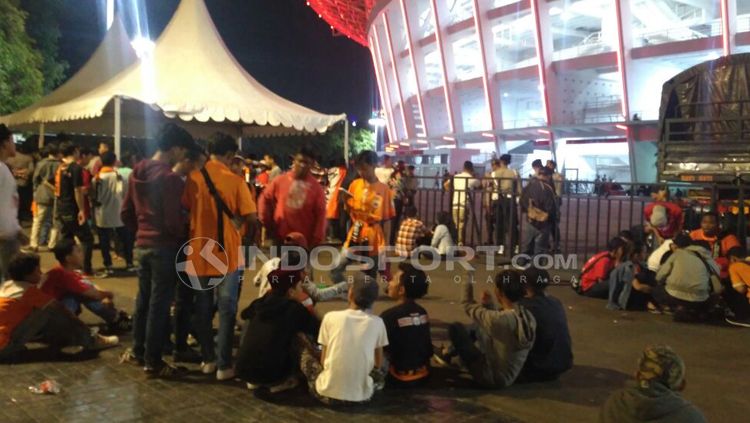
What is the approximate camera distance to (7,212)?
541 centimetres

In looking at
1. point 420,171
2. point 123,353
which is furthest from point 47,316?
point 420,171

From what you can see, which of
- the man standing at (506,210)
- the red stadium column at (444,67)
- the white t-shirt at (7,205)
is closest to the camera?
the white t-shirt at (7,205)

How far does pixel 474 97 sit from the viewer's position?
43844 millimetres

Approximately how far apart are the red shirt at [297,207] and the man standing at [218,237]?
96 centimetres

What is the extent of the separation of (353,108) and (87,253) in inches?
2270

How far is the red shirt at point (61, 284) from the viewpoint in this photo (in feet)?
19.0

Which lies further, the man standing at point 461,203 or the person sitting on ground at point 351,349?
the man standing at point 461,203

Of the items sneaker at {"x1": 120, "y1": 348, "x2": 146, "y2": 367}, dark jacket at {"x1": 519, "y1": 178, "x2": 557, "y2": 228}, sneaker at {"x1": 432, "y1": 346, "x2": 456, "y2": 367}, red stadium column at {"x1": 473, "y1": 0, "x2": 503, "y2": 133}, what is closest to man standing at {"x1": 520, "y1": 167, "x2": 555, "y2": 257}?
dark jacket at {"x1": 519, "y1": 178, "x2": 557, "y2": 228}

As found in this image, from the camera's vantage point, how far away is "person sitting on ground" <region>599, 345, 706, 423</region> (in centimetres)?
298

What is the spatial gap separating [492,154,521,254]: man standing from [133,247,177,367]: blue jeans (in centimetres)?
681

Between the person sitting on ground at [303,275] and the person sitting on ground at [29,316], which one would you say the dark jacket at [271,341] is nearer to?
the person sitting on ground at [303,275]

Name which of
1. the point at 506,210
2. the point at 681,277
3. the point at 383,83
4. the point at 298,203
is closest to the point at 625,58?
the point at 383,83

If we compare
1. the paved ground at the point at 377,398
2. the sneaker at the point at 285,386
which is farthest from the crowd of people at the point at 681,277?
the sneaker at the point at 285,386

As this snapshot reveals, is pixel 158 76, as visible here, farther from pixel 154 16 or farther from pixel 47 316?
pixel 154 16
